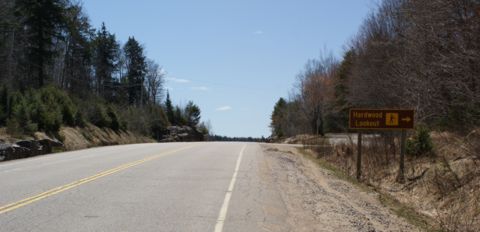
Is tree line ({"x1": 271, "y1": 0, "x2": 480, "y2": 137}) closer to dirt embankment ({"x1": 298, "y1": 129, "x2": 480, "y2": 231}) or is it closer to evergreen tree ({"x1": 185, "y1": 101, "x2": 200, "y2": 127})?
dirt embankment ({"x1": 298, "y1": 129, "x2": 480, "y2": 231})

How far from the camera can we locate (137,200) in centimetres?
1162

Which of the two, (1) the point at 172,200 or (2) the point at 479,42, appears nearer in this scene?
(2) the point at 479,42

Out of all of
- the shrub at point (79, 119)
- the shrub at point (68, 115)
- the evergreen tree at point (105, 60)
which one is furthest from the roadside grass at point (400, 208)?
the evergreen tree at point (105, 60)

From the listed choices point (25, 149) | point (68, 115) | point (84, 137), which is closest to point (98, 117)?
point (68, 115)

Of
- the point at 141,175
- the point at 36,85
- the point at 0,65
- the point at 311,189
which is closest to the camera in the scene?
the point at 311,189

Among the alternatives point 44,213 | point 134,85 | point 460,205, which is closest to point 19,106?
point 44,213

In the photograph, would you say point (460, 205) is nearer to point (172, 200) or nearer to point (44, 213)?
point (172, 200)

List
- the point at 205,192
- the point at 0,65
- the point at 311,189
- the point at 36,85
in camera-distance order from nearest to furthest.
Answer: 1. the point at 205,192
2. the point at 311,189
3. the point at 0,65
4. the point at 36,85

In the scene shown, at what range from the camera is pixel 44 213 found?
9773 mm

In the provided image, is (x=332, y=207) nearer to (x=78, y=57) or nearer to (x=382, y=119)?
(x=382, y=119)

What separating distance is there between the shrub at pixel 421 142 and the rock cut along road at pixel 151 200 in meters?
4.58

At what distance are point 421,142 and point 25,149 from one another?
1874 centimetres

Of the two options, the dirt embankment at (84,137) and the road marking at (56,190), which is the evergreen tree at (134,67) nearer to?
the dirt embankment at (84,137)

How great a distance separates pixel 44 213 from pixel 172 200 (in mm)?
2882
